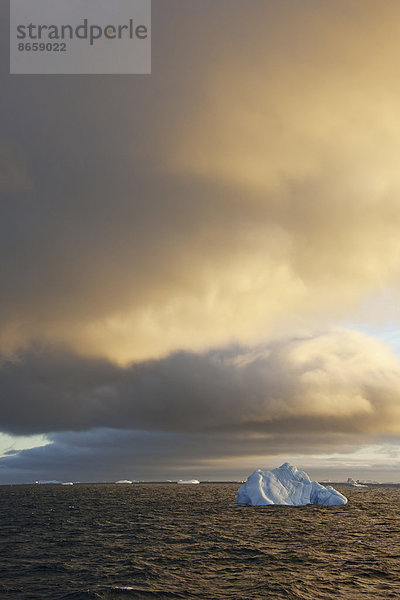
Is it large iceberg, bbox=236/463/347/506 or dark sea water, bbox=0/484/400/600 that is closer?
dark sea water, bbox=0/484/400/600

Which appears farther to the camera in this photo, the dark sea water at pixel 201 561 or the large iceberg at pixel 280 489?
the large iceberg at pixel 280 489

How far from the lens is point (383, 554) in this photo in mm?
36000

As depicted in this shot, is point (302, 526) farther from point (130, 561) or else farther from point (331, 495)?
point (331, 495)

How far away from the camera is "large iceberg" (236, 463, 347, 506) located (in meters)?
83.5

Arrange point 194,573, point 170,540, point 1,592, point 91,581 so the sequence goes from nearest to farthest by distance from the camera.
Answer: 1. point 1,592
2. point 91,581
3. point 194,573
4. point 170,540

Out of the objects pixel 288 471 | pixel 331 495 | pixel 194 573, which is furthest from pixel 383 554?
pixel 331 495

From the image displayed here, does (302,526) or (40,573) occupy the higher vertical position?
(40,573)

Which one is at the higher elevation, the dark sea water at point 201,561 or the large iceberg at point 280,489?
the dark sea water at point 201,561

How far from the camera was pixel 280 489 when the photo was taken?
84750mm

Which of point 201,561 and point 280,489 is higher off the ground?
point 201,561

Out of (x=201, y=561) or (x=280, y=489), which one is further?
(x=280, y=489)

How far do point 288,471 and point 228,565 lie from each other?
57.8 meters

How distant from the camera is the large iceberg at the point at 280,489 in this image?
8350cm

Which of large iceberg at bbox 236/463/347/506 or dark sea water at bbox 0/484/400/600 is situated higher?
dark sea water at bbox 0/484/400/600
